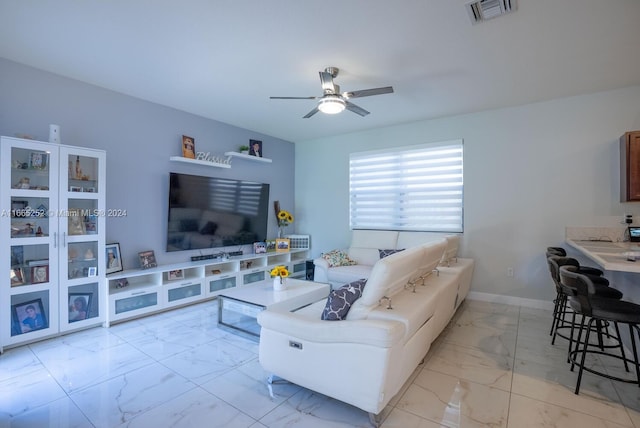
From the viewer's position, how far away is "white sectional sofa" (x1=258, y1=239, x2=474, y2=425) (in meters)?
1.72

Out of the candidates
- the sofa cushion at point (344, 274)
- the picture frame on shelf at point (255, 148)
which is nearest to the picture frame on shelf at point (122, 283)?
the sofa cushion at point (344, 274)

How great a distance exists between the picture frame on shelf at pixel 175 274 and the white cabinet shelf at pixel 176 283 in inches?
0.6

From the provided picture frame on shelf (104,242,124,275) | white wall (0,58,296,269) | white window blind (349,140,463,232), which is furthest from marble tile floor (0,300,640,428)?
white window blind (349,140,463,232)

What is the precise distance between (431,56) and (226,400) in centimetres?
335

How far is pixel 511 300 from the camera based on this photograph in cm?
423

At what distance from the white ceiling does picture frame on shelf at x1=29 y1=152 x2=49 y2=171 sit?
37.2 inches

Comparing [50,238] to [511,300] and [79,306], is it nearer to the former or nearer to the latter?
[79,306]

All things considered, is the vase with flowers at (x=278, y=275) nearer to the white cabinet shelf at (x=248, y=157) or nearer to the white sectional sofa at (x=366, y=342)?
the white sectional sofa at (x=366, y=342)

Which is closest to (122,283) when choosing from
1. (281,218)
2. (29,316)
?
(29,316)

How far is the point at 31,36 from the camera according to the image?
263cm

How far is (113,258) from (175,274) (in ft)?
2.59

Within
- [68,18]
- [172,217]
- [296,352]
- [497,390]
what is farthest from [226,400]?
[68,18]

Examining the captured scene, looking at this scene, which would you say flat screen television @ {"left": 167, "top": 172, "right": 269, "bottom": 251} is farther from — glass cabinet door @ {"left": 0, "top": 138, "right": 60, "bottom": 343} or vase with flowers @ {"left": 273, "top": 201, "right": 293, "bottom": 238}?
glass cabinet door @ {"left": 0, "top": 138, "right": 60, "bottom": 343}

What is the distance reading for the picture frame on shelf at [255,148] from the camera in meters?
5.39
